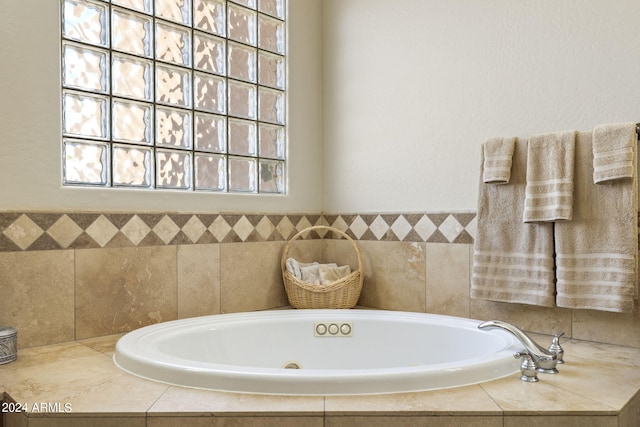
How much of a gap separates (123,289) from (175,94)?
871 millimetres

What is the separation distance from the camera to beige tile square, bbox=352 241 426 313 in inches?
94.3

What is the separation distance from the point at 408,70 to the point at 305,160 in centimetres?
72

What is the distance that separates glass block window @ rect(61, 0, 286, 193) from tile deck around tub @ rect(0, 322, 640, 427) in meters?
0.88

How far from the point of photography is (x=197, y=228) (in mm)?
2250

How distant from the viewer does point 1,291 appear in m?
1.72

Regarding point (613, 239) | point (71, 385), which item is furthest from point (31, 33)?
point (613, 239)

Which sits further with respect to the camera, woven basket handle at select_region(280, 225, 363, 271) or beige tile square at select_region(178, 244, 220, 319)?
woven basket handle at select_region(280, 225, 363, 271)

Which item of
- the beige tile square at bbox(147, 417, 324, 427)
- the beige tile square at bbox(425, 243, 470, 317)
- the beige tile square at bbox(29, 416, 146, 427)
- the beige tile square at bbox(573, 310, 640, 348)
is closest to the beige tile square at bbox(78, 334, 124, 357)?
the beige tile square at bbox(29, 416, 146, 427)

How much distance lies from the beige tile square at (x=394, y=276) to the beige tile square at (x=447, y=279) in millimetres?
44

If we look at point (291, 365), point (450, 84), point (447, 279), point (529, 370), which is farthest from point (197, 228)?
point (529, 370)

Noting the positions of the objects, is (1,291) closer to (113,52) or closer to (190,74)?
(113,52)

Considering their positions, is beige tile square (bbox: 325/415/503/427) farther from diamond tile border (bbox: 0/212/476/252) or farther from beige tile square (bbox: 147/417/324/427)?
diamond tile border (bbox: 0/212/476/252)

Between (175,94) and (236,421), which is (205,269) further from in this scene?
(236,421)

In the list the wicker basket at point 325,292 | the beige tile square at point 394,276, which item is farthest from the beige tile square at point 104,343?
the beige tile square at point 394,276
